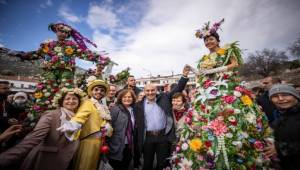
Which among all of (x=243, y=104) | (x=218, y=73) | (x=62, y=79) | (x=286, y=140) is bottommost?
(x=286, y=140)

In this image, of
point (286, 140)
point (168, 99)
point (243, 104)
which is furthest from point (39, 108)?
point (286, 140)

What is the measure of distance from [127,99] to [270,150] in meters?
2.59

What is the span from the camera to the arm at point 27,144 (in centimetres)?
171

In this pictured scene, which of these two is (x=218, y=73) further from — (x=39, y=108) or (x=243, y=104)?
(x=39, y=108)

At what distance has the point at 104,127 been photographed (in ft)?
9.20

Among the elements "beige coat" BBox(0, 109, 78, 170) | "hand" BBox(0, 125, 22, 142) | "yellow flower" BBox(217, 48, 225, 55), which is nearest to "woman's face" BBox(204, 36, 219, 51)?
"yellow flower" BBox(217, 48, 225, 55)

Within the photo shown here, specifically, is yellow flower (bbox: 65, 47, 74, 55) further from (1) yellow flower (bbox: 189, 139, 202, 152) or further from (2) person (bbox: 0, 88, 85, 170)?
(1) yellow flower (bbox: 189, 139, 202, 152)

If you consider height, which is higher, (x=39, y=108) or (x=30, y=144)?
(x=39, y=108)

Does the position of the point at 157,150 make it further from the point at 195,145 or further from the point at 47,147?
the point at 47,147

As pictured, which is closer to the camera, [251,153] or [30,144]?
[30,144]

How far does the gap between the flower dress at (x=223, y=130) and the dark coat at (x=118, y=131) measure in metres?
1.02

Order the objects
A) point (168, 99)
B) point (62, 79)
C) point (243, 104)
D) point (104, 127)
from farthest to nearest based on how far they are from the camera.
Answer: point (62, 79) < point (168, 99) < point (104, 127) < point (243, 104)

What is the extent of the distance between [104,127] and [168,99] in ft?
5.00

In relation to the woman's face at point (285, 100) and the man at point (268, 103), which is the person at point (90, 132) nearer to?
the woman's face at point (285, 100)
